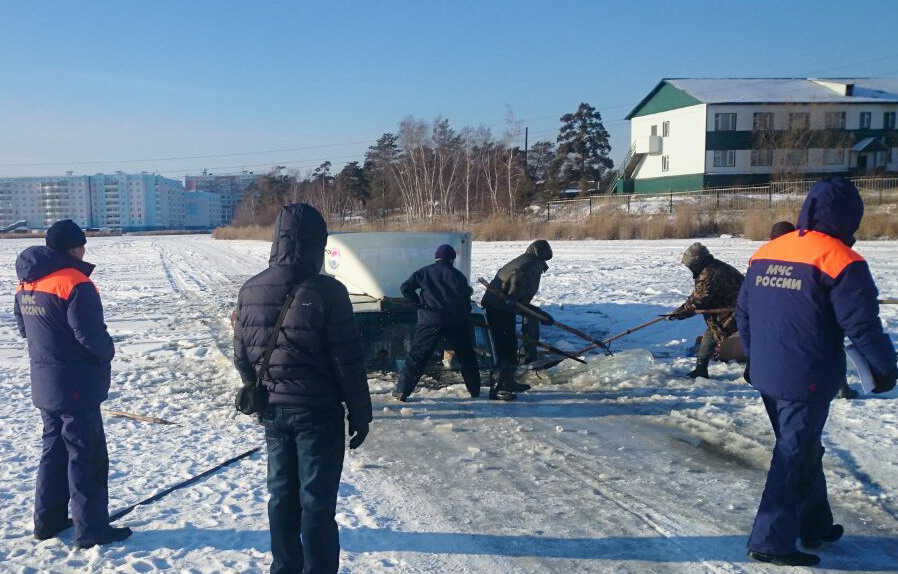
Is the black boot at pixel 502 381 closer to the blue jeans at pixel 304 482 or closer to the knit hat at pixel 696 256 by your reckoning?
the knit hat at pixel 696 256

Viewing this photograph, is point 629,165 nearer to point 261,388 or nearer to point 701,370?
point 701,370

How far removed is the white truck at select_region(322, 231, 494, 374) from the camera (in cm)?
830

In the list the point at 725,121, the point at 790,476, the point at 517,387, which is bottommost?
the point at 517,387

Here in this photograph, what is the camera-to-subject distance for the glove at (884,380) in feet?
11.7

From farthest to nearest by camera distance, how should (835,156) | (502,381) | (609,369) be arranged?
(835,156)
(609,369)
(502,381)

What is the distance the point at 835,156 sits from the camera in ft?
162

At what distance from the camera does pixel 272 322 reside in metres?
3.44

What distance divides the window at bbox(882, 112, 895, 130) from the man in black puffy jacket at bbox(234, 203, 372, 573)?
57884mm

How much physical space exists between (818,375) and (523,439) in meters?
2.91

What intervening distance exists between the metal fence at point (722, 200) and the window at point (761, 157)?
6527mm

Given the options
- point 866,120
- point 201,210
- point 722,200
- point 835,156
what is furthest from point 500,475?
point 201,210

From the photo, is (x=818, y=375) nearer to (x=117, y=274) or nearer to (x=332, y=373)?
(x=332, y=373)

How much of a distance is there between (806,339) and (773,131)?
50.8 meters

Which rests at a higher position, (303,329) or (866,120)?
(866,120)
